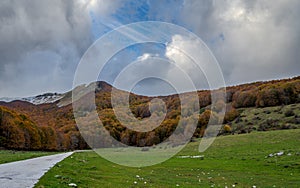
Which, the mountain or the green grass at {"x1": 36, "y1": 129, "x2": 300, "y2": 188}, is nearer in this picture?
the green grass at {"x1": 36, "y1": 129, "x2": 300, "y2": 188}

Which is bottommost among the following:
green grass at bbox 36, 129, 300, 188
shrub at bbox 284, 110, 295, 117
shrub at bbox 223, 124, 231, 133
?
green grass at bbox 36, 129, 300, 188

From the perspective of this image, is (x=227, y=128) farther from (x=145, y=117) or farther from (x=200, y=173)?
(x=200, y=173)

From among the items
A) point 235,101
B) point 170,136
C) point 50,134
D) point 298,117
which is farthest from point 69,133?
point 298,117

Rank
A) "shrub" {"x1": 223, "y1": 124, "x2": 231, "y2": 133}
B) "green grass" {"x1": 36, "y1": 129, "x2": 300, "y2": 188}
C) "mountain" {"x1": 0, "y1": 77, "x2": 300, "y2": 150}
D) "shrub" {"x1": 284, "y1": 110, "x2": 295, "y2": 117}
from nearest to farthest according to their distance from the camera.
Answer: "green grass" {"x1": 36, "y1": 129, "x2": 300, "y2": 188} → "shrub" {"x1": 284, "y1": 110, "x2": 295, "y2": 117} → "mountain" {"x1": 0, "y1": 77, "x2": 300, "y2": 150} → "shrub" {"x1": 223, "y1": 124, "x2": 231, "y2": 133}

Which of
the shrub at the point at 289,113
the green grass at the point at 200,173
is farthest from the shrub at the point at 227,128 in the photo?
the green grass at the point at 200,173

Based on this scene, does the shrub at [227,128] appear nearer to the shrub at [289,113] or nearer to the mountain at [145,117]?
the mountain at [145,117]

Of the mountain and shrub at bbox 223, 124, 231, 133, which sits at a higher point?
the mountain

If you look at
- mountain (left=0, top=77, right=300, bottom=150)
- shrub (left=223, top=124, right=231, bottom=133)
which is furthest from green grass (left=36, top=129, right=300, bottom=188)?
shrub (left=223, top=124, right=231, bottom=133)

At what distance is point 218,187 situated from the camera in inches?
883

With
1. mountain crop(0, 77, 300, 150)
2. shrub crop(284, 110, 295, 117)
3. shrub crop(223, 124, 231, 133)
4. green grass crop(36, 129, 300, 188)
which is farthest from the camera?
shrub crop(223, 124, 231, 133)

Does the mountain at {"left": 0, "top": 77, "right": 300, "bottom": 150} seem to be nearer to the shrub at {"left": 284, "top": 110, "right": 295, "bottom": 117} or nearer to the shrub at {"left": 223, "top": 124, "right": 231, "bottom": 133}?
the shrub at {"left": 223, "top": 124, "right": 231, "bottom": 133}

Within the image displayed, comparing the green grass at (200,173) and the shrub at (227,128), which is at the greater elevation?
the shrub at (227,128)

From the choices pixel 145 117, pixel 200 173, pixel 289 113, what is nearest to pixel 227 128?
pixel 289 113

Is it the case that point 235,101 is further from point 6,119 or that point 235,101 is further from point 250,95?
point 6,119
